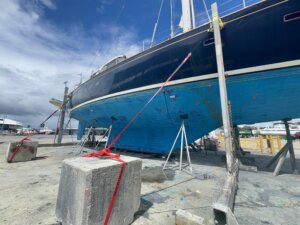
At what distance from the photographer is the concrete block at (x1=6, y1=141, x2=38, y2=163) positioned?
6.12m

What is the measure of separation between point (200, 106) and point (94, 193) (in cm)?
442

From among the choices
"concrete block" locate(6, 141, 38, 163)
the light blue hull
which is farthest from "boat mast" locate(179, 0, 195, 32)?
"concrete block" locate(6, 141, 38, 163)

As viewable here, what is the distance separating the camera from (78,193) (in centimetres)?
180

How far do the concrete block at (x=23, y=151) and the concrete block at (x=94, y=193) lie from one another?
18.7ft

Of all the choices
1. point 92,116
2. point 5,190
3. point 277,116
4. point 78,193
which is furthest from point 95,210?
→ point 92,116

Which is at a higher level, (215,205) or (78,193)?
(78,193)

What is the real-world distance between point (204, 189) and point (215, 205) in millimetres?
1749

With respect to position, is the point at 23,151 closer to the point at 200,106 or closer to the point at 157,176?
the point at 157,176

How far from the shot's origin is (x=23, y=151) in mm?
6465

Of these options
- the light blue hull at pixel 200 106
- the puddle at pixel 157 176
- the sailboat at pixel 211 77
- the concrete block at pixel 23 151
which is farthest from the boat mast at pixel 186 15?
the concrete block at pixel 23 151

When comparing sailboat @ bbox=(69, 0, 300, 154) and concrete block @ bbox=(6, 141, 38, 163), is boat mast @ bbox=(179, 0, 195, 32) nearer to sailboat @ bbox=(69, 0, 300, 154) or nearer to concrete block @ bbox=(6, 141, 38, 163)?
sailboat @ bbox=(69, 0, 300, 154)

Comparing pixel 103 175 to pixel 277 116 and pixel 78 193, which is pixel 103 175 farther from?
pixel 277 116

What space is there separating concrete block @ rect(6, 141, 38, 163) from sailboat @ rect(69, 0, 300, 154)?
361 centimetres

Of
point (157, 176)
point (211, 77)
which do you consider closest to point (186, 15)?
point (211, 77)
